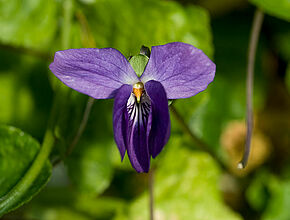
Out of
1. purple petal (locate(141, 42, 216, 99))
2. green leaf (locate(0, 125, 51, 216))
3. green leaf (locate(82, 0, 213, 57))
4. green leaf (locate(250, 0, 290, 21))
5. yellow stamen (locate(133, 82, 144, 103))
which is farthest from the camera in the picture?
green leaf (locate(82, 0, 213, 57))

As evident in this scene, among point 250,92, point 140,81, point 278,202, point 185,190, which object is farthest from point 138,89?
point 278,202

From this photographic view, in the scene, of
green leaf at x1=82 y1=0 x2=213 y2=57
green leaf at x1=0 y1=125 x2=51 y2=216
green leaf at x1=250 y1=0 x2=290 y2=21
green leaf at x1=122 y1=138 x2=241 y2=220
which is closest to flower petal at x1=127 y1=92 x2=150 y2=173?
green leaf at x1=0 y1=125 x2=51 y2=216

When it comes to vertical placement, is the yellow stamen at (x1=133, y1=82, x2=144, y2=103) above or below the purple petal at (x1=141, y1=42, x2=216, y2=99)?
below

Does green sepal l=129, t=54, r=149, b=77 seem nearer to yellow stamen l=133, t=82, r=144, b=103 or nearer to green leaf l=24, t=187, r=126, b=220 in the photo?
yellow stamen l=133, t=82, r=144, b=103

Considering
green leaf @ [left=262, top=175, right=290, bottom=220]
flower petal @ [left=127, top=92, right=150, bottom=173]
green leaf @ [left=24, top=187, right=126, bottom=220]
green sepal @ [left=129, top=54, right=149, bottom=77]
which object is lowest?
green leaf @ [left=262, top=175, right=290, bottom=220]

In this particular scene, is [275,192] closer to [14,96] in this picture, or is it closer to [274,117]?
[274,117]

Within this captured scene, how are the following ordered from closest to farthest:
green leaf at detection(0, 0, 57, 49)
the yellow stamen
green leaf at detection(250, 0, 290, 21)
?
the yellow stamen → green leaf at detection(250, 0, 290, 21) → green leaf at detection(0, 0, 57, 49)

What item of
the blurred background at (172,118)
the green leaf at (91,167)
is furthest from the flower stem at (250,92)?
the green leaf at (91,167)

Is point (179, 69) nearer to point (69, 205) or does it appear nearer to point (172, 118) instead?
point (172, 118)
